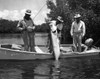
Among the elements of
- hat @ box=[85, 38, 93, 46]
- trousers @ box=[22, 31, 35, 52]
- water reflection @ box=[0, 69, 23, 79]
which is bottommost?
water reflection @ box=[0, 69, 23, 79]

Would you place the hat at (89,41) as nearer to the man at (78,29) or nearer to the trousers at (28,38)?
the man at (78,29)

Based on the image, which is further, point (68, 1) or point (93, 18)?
point (68, 1)

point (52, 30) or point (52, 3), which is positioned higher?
point (52, 3)

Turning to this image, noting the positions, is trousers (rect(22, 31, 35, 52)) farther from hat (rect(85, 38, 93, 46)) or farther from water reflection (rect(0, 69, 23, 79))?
hat (rect(85, 38, 93, 46))

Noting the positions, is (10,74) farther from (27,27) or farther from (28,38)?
(28,38)

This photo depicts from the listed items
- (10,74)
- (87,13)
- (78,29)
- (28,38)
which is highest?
(87,13)

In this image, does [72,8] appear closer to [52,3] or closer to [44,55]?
[52,3]

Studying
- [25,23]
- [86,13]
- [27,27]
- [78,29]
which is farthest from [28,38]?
[86,13]

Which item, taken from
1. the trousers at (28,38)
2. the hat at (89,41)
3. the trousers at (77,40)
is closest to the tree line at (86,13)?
the hat at (89,41)

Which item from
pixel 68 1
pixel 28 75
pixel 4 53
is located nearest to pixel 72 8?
pixel 68 1

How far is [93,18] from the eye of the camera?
23891 mm

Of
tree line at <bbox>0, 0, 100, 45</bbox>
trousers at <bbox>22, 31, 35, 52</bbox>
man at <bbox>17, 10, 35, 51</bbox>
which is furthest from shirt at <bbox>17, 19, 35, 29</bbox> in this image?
tree line at <bbox>0, 0, 100, 45</bbox>

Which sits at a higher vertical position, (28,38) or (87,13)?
(87,13)

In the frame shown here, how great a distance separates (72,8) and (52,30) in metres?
16.4
